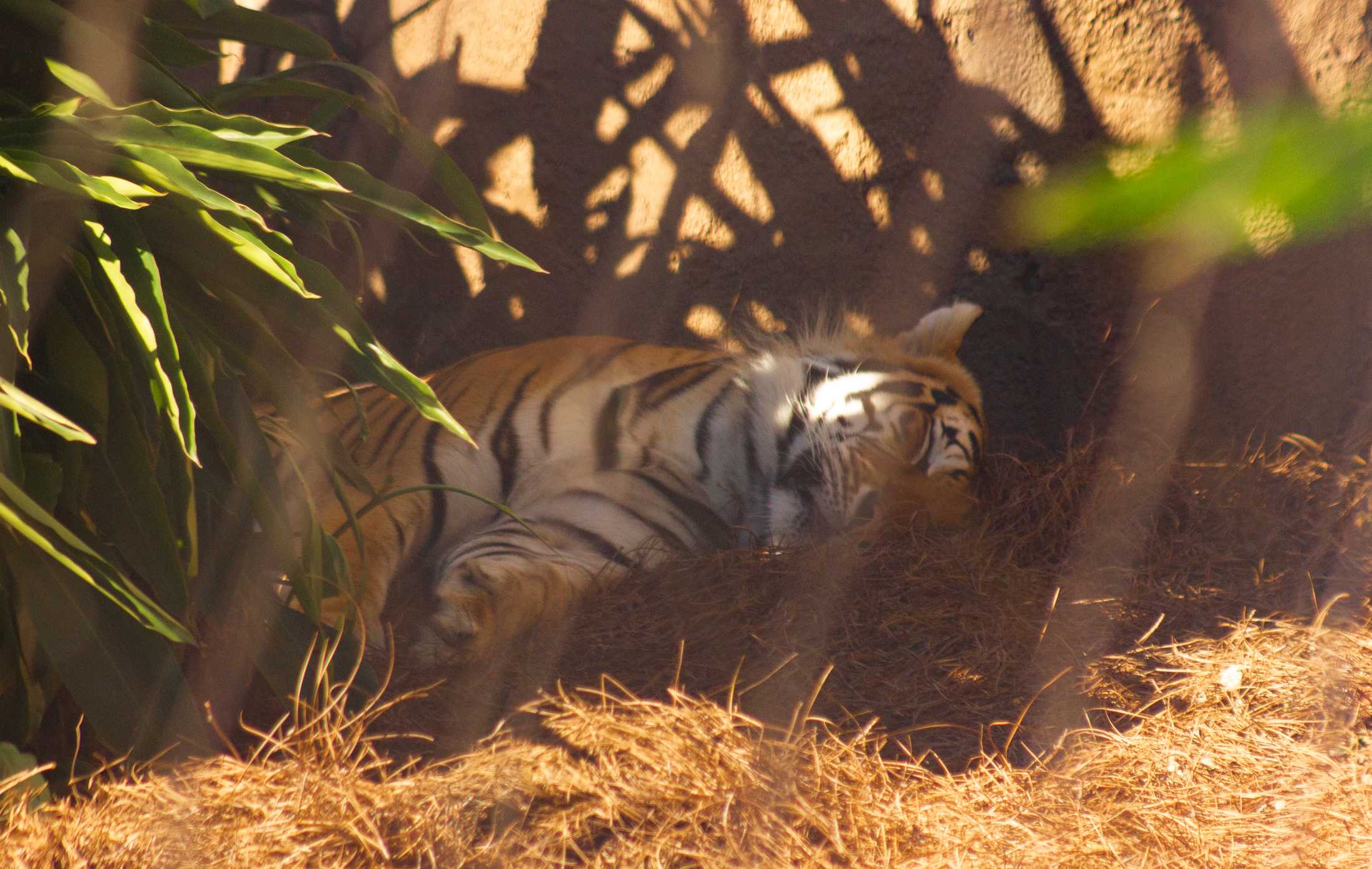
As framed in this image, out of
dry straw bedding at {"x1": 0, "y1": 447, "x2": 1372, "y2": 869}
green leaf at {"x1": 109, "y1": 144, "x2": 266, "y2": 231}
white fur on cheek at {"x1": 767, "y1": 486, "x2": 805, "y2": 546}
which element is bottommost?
dry straw bedding at {"x1": 0, "y1": 447, "x2": 1372, "y2": 869}

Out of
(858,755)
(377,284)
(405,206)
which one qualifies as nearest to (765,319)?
(377,284)

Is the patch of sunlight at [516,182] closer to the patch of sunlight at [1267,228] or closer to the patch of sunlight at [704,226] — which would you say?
the patch of sunlight at [704,226]

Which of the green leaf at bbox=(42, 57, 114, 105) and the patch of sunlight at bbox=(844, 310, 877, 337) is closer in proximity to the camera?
the green leaf at bbox=(42, 57, 114, 105)

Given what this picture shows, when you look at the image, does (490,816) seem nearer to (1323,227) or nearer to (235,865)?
(235,865)

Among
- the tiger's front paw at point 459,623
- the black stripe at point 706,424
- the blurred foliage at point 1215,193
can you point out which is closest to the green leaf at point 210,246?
the tiger's front paw at point 459,623

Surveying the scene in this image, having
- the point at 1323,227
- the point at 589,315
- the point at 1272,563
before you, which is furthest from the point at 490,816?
the point at 1323,227

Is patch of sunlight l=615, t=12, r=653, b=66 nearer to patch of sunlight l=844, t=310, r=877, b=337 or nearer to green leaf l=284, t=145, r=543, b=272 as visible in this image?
patch of sunlight l=844, t=310, r=877, b=337

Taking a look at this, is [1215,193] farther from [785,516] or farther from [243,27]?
[243,27]

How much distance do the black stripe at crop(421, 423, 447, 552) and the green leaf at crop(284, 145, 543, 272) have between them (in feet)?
3.01

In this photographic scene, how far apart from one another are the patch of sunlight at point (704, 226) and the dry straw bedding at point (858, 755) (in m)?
1.14

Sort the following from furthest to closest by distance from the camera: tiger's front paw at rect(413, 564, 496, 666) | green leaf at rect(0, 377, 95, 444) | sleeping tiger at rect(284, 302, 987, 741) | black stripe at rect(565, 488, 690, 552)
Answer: black stripe at rect(565, 488, 690, 552) → sleeping tiger at rect(284, 302, 987, 741) → tiger's front paw at rect(413, 564, 496, 666) → green leaf at rect(0, 377, 95, 444)

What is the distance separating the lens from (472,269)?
3.25 meters

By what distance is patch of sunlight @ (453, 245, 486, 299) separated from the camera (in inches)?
128

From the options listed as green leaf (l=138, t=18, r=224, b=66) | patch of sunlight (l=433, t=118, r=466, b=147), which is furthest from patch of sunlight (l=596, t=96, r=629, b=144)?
green leaf (l=138, t=18, r=224, b=66)
